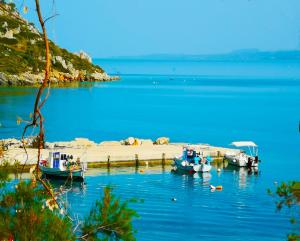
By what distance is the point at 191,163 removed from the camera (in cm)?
5322

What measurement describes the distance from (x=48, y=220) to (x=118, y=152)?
46.1 meters

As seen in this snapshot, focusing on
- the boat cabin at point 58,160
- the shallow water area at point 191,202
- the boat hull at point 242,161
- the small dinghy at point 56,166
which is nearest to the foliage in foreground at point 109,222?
the shallow water area at point 191,202

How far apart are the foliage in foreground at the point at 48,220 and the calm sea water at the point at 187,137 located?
22.4 m

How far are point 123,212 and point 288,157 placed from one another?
5626cm

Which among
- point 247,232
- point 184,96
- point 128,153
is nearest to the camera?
point 247,232

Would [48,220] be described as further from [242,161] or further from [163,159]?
[242,161]

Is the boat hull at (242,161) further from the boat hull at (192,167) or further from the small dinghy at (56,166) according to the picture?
the small dinghy at (56,166)

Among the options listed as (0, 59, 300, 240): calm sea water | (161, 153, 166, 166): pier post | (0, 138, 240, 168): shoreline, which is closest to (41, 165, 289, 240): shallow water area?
(0, 59, 300, 240): calm sea water

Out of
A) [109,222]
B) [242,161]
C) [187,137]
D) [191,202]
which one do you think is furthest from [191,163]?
[109,222]

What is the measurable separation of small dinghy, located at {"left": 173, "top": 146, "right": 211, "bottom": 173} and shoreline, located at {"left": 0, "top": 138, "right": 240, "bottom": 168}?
6.31 feet

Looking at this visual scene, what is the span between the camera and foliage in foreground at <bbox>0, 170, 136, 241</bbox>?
9.53 m

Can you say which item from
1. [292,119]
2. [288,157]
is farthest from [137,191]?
[292,119]

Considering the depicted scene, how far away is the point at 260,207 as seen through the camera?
135ft

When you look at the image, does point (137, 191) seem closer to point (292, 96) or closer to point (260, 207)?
point (260, 207)
